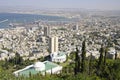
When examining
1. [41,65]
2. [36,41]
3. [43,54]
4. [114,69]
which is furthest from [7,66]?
[36,41]

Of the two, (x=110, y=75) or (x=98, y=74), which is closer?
(x=110, y=75)

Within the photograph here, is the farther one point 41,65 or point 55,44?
point 55,44

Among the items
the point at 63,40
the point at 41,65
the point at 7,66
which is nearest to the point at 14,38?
the point at 63,40

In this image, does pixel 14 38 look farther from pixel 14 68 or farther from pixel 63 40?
pixel 14 68

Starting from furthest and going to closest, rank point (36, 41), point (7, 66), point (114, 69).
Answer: point (36, 41)
point (7, 66)
point (114, 69)

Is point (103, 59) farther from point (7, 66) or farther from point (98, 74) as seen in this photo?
point (7, 66)

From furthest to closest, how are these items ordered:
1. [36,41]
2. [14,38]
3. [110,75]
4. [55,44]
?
[14,38] < [36,41] < [55,44] < [110,75]

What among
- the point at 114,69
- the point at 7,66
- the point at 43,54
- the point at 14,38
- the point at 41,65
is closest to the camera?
the point at 114,69

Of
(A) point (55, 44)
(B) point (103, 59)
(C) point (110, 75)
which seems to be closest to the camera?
(C) point (110, 75)

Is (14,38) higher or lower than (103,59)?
lower
